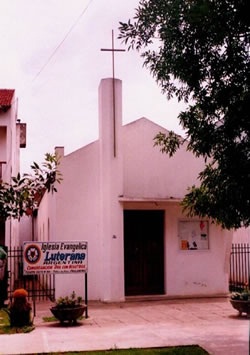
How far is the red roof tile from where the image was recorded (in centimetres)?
2008

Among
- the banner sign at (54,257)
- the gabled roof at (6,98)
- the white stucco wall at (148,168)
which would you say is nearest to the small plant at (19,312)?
the banner sign at (54,257)

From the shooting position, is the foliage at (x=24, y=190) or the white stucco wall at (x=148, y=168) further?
the white stucco wall at (x=148, y=168)

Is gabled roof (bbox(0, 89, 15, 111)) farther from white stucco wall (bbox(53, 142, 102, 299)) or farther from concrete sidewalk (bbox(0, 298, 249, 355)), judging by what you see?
concrete sidewalk (bbox(0, 298, 249, 355))

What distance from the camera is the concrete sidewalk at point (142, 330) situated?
32.9 feet

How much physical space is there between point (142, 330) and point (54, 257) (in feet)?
11.5

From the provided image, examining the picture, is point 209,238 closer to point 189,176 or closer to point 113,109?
point 189,176

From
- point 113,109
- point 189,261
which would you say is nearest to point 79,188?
point 113,109

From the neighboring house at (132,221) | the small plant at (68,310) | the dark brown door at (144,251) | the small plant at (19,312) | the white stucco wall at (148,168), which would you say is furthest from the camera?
the white stucco wall at (148,168)

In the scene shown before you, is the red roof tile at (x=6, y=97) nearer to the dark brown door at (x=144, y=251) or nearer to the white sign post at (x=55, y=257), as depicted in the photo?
the dark brown door at (x=144, y=251)

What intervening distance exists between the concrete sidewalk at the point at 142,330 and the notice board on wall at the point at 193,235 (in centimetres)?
287

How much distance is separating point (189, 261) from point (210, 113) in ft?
31.1

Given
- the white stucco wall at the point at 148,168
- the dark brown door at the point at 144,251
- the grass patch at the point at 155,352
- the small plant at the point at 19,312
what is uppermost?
the white stucco wall at the point at 148,168

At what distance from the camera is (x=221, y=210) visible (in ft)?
33.0

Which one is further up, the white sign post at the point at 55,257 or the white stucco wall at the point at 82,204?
the white stucco wall at the point at 82,204
